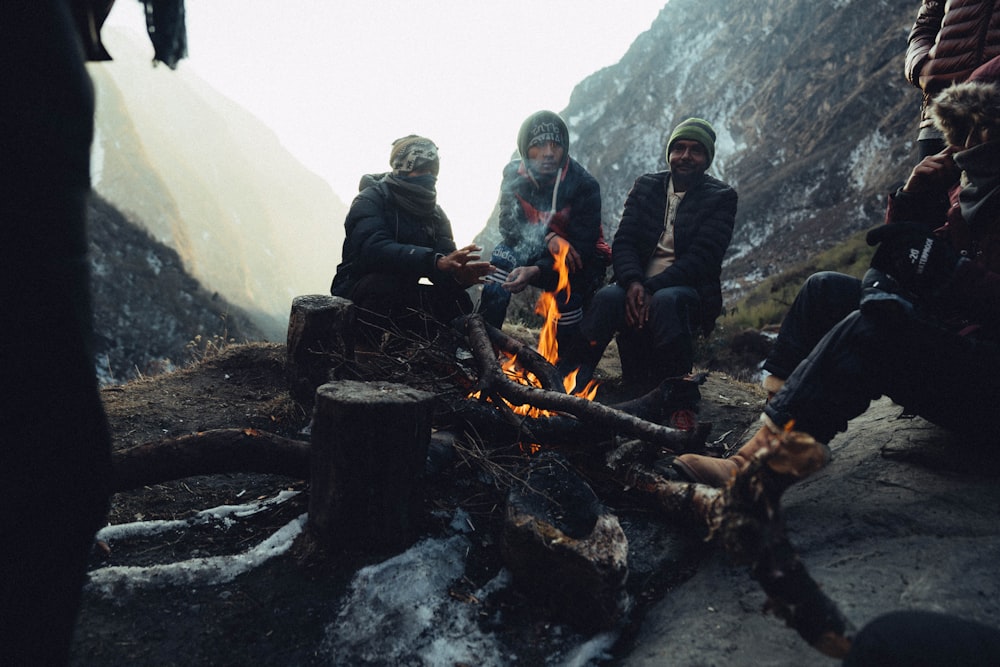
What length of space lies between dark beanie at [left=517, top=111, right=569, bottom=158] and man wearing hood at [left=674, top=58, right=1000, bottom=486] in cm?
300

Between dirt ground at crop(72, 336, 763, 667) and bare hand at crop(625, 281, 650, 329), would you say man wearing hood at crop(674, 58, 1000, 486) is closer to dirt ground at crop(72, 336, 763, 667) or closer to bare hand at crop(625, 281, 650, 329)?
dirt ground at crop(72, 336, 763, 667)

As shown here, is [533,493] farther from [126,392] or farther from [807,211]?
[807,211]

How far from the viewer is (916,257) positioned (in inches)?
83.9

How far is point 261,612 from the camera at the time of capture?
74.0 inches

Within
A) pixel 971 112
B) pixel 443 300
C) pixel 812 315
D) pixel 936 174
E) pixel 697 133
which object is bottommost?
pixel 443 300

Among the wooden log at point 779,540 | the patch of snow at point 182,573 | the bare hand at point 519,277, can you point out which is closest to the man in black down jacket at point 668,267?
the bare hand at point 519,277

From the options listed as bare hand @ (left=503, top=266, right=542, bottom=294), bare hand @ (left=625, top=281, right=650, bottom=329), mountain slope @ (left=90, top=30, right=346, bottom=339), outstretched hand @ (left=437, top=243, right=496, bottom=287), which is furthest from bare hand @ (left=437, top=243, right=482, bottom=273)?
mountain slope @ (left=90, top=30, right=346, bottom=339)

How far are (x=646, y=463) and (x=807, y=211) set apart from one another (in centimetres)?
2676


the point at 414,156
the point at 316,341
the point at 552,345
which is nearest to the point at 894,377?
the point at 552,345

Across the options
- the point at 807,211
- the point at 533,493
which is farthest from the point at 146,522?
the point at 807,211

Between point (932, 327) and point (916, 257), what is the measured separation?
338mm

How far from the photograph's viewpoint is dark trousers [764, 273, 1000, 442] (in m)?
1.97

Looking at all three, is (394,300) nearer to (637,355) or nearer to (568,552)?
(637,355)

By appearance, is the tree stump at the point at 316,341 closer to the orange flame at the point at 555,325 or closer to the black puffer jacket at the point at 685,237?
the orange flame at the point at 555,325
